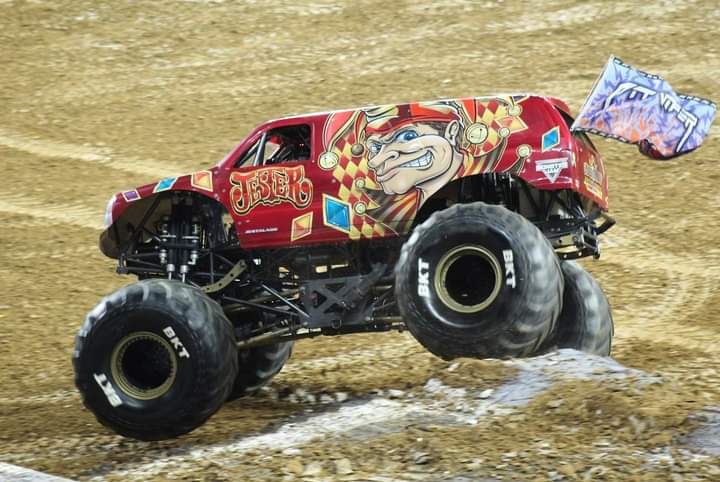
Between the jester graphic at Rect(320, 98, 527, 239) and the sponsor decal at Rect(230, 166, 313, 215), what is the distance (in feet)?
0.86

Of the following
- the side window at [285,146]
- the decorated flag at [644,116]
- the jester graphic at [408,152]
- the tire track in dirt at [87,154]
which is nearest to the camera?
the decorated flag at [644,116]

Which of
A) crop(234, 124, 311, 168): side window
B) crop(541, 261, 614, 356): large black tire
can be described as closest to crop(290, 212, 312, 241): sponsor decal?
crop(234, 124, 311, 168): side window

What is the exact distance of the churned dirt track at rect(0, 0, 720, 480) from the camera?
794 cm

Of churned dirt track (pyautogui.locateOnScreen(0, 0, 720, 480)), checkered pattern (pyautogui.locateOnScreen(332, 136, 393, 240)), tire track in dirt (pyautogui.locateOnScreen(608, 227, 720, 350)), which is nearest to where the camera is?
churned dirt track (pyautogui.locateOnScreen(0, 0, 720, 480))

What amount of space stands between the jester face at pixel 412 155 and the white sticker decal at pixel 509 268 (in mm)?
959

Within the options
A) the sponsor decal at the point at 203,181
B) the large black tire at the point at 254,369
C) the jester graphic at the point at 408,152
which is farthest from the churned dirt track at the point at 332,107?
the sponsor decal at the point at 203,181

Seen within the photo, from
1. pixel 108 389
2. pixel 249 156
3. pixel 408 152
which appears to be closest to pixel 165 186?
pixel 249 156

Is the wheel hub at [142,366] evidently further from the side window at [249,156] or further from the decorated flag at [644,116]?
the decorated flag at [644,116]

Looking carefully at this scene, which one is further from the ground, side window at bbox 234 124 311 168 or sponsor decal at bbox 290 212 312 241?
side window at bbox 234 124 311 168

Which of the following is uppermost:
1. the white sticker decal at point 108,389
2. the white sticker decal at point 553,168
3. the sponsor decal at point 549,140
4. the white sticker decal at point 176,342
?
the sponsor decal at point 549,140

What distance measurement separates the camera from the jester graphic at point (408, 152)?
917cm

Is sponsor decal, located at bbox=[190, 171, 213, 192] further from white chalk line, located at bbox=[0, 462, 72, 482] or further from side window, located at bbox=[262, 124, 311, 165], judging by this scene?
white chalk line, located at bbox=[0, 462, 72, 482]

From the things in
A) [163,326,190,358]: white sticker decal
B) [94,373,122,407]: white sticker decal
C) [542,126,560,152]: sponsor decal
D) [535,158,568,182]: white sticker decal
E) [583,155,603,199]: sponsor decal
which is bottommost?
[94,373,122,407]: white sticker decal

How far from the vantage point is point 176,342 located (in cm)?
905
